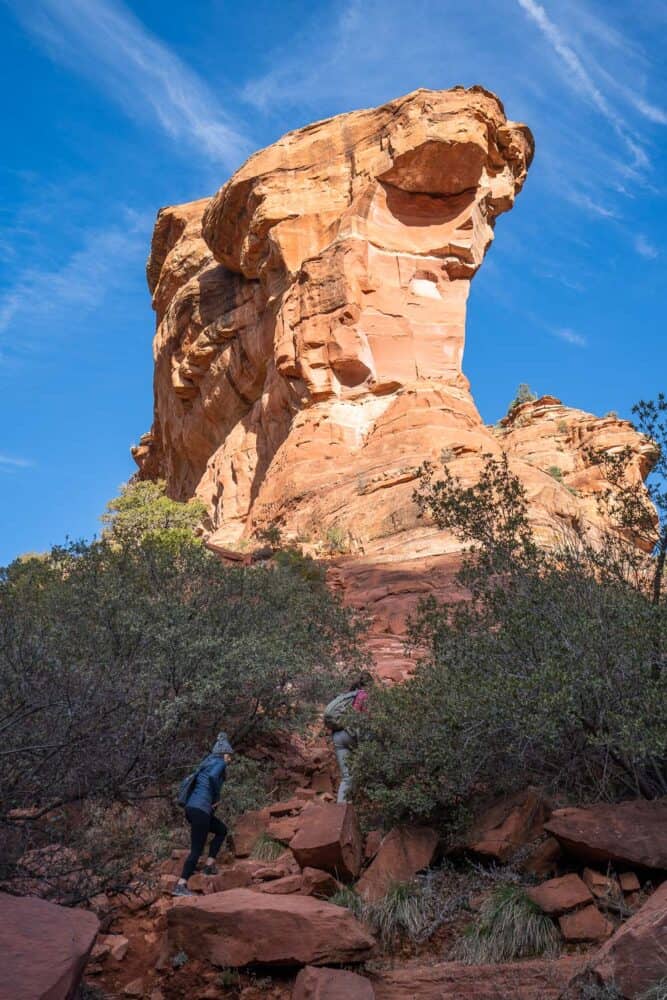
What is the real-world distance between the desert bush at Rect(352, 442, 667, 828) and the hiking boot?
174 centimetres

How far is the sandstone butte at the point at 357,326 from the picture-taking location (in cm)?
2600

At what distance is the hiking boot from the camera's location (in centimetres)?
650

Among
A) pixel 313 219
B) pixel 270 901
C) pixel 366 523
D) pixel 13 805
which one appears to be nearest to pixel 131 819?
pixel 13 805

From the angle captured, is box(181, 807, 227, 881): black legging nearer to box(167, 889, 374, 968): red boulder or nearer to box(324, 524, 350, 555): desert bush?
box(167, 889, 374, 968): red boulder

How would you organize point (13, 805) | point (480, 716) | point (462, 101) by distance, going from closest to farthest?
1. point (13, 805)
2. point (480, 716)
3. point (462, 101)

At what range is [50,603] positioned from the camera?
43.8 feet

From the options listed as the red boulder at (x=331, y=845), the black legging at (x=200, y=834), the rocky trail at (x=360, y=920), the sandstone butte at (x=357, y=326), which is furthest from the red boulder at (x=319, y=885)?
the sandstone butte at (x=357, y=326)

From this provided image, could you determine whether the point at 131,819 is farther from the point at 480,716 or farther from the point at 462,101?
the point at 462,101

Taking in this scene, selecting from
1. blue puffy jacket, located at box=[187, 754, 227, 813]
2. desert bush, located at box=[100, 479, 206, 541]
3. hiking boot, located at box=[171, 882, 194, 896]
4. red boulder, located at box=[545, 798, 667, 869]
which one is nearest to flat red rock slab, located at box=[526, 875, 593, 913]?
red boulder, located at box=[545, 798, 667, 869]

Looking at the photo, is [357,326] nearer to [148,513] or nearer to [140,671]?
[148,513]

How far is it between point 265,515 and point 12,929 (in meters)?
25.3

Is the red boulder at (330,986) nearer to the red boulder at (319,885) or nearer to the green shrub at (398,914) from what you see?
the green shrub at (398,914)

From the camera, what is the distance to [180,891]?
652 centimetres

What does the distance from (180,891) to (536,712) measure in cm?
311
